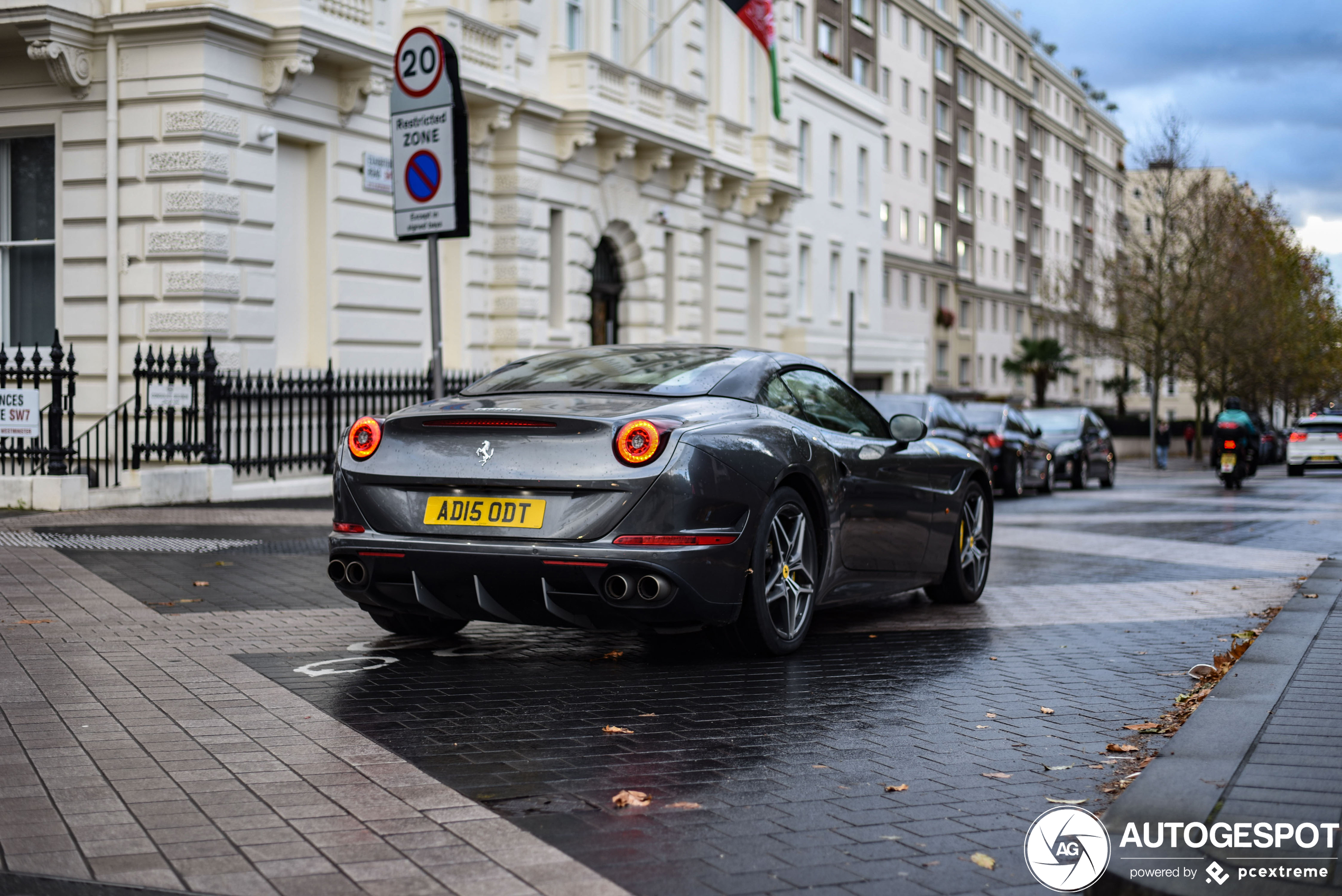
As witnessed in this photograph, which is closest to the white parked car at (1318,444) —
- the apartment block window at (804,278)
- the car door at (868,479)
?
the apartment block window at (804,278)

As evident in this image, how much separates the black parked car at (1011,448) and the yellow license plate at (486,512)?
16.8 metres

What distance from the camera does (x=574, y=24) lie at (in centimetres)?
2684

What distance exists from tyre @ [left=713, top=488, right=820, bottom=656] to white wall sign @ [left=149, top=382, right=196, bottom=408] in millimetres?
9758

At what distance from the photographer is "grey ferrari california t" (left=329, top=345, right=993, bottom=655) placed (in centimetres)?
623

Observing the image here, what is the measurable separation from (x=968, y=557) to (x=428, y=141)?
414cm

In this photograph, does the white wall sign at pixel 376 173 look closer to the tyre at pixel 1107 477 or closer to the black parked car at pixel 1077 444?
the black parked car at pixel 1077 444

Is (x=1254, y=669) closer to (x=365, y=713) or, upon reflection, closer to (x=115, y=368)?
(x=365, y=713)

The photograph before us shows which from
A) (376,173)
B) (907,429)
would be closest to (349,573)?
(907,429)

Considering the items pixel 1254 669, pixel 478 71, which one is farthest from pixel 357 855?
pixel 478 71

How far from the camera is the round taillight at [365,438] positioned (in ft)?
22.2

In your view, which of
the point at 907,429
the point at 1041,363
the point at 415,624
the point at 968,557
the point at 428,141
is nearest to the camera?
the point at 415,624

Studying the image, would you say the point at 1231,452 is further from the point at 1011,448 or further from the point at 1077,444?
the point at 1011,448

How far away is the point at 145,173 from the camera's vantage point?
1795 centimetres

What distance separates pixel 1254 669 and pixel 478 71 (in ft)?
61.2
